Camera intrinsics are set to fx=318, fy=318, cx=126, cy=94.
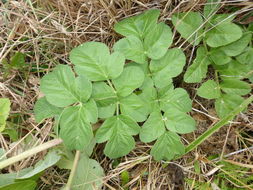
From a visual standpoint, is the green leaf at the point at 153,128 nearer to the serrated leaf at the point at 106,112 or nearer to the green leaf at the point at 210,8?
the serrated leaf at the point at 106,112

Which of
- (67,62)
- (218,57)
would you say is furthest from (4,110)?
(218,57)

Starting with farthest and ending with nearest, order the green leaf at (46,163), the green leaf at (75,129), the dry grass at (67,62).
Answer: the dry grass at (67,62), the green leaf at (46,163), the green leaf at (75,129)

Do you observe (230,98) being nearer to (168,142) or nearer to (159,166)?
(168,142)

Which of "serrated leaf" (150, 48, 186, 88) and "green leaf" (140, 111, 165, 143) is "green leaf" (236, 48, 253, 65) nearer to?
"serrated leaf" (150, 48, 186, 88)

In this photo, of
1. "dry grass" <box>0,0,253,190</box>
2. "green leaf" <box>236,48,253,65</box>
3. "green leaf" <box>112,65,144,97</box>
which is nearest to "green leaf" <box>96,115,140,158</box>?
"green leaf" <box>112,65,144,97</box>

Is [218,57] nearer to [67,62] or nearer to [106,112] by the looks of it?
[106,112]

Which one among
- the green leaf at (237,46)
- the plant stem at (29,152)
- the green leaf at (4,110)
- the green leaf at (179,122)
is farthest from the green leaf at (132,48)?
the green leaf at (4,110)
